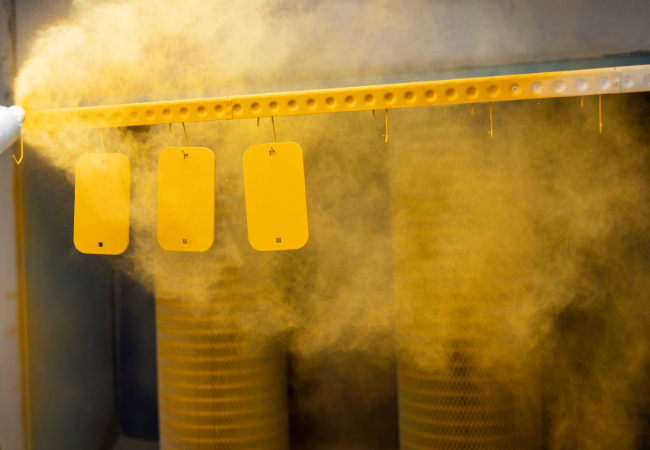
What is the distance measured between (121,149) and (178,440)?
86 centimetres

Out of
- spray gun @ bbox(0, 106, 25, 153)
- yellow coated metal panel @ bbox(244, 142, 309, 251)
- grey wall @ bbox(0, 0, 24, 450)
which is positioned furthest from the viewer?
grey wall @ bbox(0, 0, 24, 450)

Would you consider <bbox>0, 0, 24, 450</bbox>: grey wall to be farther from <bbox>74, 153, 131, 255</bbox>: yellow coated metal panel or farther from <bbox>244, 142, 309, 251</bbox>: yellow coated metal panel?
<bbox>244, 142, 309, 251</bbox>: yellow coated metal panel

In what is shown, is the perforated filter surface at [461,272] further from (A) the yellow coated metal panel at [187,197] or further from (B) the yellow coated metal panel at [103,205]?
(B) the yellow coated metal panel at [103,205]

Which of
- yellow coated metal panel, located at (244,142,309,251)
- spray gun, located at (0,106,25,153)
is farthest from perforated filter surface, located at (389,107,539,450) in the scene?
spray gun, located at (0,106,25,153)

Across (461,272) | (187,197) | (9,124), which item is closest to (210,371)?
(187,197)

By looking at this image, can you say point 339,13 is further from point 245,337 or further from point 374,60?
point 245,337

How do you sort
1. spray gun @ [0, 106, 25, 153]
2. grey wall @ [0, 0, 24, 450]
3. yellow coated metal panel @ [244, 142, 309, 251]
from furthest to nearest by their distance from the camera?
1. grey wall @ [0, 0, 24, 450]
2. spray gun @ [0, 106, 25, 153]
3. yellow coated metal panel @ [244, 142, 309, 251]

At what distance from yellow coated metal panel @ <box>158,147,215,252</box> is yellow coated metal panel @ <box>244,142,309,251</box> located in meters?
0.10

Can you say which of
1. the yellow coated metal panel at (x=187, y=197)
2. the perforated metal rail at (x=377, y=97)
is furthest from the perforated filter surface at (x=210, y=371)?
the perforated metal rail at (x=377, y=97)

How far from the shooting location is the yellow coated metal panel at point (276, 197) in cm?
91

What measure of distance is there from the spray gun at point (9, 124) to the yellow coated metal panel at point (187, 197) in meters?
0.45

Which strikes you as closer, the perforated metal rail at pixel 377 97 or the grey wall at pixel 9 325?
the perforated metal rail at pixel 377 97

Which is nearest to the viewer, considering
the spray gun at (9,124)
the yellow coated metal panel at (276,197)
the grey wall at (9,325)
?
the yellow coated metal panel at (276,197)

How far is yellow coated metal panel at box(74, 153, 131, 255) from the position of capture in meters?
1.00
